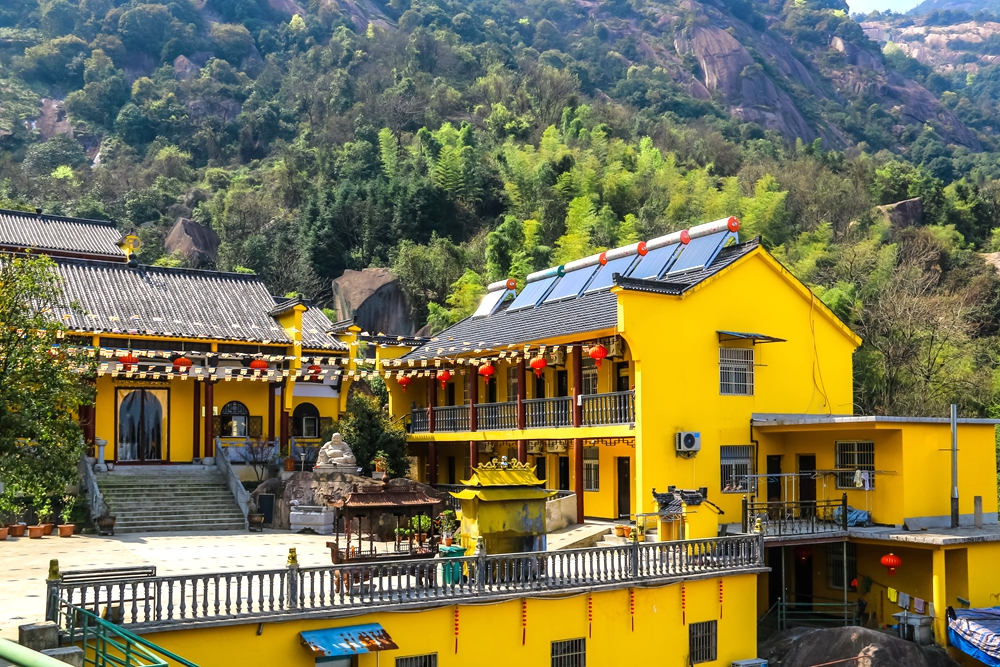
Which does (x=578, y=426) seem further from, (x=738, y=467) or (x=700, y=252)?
(x=700, y=252)

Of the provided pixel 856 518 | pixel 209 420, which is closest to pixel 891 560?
pixel 856 518

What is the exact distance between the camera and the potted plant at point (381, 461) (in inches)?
1037

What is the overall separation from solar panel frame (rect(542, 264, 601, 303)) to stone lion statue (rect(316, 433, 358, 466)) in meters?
7.78

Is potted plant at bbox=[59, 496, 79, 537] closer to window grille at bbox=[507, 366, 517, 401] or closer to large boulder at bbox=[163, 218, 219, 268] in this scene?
window grille at bbox=[507, 366, 517, 401]

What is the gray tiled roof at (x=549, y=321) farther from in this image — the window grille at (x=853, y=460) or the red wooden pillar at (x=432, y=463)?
the window grille at (x=853, y=460)

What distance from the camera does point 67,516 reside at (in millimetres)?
23672

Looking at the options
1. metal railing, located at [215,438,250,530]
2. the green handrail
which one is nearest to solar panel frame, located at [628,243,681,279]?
metal railing, located at [215,438,250,530]

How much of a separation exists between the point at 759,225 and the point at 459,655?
32958mm

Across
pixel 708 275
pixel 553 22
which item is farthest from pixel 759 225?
pixel 553 22

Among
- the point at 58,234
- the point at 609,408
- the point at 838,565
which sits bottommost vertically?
the point at 838,565

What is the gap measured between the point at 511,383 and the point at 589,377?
13.2ft

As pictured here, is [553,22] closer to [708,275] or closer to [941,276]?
[941,276]

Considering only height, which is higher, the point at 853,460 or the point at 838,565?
the point at 853,460

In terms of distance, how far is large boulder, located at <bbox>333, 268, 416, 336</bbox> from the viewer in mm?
47000
